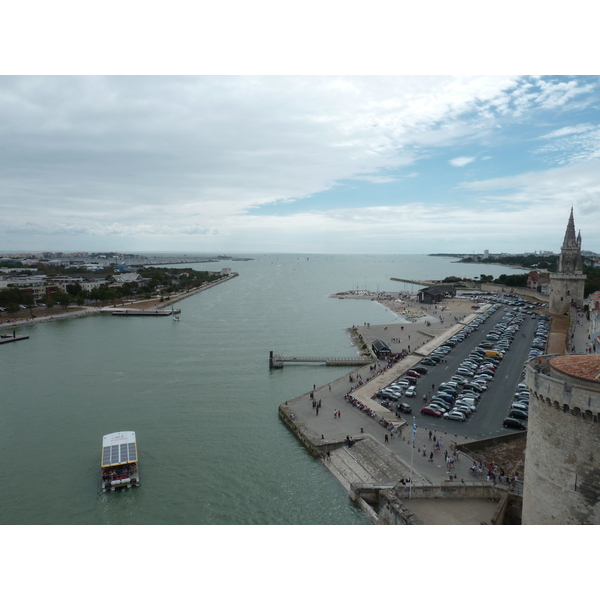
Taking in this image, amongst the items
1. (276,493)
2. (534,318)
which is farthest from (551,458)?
(534,318)

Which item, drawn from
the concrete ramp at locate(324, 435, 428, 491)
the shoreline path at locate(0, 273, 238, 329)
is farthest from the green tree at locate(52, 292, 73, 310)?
the concrete ramp at locate(324, 435, 428, 491)

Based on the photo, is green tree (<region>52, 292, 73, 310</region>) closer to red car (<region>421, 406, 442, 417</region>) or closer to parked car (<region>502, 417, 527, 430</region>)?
red car (<region>421, 406, 442, 417</region>)

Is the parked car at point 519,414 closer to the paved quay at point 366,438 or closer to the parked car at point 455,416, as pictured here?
the parked car at point 455,416

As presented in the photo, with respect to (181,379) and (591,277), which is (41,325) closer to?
(181,379)

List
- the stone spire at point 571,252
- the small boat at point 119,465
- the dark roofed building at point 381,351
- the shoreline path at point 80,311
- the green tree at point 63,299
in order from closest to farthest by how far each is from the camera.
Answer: the small boat at point 119,465
the dark roofed building at point 381,351
the stone spire at point 571,252
the shoreline path at point 80,311
the green tree at point 63,299

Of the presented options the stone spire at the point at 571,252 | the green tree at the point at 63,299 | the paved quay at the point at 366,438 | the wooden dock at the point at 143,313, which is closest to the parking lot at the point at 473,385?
the paved quay at the point at 366,438

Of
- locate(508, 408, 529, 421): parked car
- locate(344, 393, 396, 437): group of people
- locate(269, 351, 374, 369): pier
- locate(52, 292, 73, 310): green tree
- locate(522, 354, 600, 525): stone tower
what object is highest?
locate(522, 354, 600, 525): stone tower

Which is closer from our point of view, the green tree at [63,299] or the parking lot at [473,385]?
the parking lot at [473,385]
